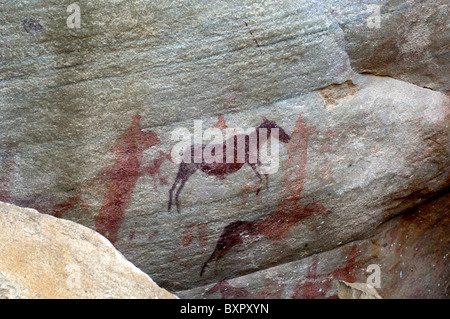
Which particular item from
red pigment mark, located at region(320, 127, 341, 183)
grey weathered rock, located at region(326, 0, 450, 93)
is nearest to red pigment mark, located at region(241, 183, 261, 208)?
red pigment mark, located at region(320, 127, 341, 183)

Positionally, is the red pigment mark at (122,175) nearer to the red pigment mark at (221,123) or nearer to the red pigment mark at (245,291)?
the red pigment mark at (221,123)

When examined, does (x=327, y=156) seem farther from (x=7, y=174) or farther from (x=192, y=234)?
(x=7, y=174)

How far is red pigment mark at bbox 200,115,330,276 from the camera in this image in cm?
237

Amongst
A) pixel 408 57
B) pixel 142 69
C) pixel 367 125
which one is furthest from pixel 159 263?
pixel 408 57

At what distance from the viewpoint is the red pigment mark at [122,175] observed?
2236mm

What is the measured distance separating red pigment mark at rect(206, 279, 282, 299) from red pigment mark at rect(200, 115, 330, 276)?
0.12m

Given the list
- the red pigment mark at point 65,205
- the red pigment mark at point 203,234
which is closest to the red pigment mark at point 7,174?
the red pigment mark at point 65,205

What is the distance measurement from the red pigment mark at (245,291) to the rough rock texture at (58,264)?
2.69 feet

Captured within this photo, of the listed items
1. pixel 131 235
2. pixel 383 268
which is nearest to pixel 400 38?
pixel 383 268

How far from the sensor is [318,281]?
2676mm

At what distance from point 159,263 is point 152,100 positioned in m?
0.73

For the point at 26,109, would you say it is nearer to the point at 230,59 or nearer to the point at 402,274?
the point at 230,59

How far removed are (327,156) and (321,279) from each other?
65cm

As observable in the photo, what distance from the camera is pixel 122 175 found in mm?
2281
